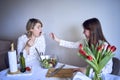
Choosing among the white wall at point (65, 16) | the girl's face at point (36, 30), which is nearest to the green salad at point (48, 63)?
the girl's face at point (36, 30)

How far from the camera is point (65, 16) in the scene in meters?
2.40

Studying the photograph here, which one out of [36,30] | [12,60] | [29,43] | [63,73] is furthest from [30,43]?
[63,73]

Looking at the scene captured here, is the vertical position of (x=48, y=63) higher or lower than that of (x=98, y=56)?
lower

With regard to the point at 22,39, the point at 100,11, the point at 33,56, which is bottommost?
the point at 33,56

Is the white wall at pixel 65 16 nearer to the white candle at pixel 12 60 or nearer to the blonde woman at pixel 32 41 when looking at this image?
the blonde woman at pixel 32 41

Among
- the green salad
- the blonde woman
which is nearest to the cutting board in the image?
the green salad

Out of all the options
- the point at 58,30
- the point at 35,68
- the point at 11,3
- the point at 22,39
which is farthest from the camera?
the point at 11,3

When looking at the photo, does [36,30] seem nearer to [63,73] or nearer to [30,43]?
[30,43]

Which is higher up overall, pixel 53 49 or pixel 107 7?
pixel 107 7

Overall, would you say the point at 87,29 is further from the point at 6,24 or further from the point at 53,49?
the point at 6,24

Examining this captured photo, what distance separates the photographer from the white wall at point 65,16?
2062mm

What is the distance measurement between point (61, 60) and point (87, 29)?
945 millimetres

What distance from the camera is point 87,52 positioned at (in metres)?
1.21

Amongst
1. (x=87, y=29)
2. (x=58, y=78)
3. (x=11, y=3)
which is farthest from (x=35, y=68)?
(x=11, y=3)
